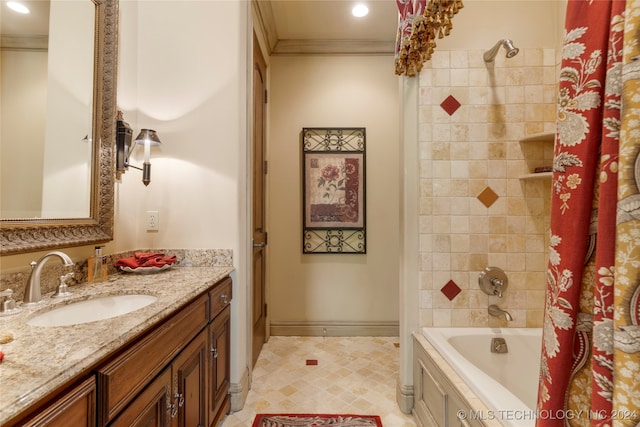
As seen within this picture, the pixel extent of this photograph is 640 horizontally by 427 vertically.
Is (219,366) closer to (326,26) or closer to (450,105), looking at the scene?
(450,105)

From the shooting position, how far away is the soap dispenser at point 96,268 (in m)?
1.27

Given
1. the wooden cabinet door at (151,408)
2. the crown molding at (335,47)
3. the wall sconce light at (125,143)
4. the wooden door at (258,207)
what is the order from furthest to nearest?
the crown molding at (335,47) → the wooden door at (258,207) → the wall sconce light at (125,143) → the wooden cabinet door at (151,408)

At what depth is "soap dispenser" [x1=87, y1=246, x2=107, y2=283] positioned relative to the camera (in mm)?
1267

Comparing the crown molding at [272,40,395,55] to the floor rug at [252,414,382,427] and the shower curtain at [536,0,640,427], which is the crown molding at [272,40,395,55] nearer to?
the shower curtain at [536,0,640,427]

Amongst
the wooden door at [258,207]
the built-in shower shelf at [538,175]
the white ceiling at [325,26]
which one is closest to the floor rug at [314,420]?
the wooden door at [258,207]

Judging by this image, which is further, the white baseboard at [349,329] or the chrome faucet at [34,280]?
the white baseboard at [349,329]

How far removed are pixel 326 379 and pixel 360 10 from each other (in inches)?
114

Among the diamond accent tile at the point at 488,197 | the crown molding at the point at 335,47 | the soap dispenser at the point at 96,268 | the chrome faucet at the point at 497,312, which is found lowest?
the chrome faucet at the point at 497,312

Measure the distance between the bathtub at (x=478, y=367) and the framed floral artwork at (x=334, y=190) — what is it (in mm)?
1210

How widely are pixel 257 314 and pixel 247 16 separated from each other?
2170 millimetres

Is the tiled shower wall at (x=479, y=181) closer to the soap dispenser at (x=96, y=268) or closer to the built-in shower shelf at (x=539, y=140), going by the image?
the built-in shower shelf at (x=539, y=140)

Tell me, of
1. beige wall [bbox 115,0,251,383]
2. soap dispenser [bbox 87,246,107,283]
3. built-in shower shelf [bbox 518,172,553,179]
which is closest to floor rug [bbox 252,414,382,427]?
beige wall [bbox 115,0,251,383]

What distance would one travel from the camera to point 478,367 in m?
1.59

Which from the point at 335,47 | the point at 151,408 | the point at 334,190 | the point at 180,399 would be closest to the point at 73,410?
the point at 151,408
